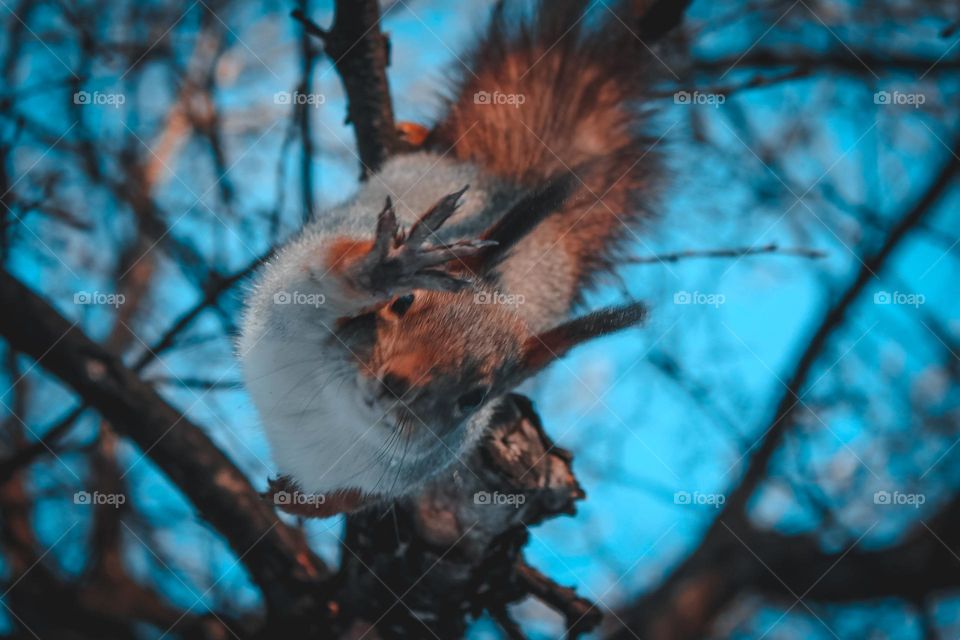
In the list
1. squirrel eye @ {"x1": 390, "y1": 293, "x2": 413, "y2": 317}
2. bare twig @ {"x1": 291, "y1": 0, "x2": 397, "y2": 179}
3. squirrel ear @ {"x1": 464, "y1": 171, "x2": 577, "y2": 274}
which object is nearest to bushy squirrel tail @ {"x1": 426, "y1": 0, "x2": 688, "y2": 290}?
bare twig @ {"x1": 291, "y1": 0, "x2": 397, "y2": 179}

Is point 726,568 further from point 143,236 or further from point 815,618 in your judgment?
point 143,236

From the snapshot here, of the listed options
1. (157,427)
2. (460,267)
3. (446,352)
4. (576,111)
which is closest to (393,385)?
(446,352)

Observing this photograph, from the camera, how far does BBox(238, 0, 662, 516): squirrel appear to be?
2412 millimetres

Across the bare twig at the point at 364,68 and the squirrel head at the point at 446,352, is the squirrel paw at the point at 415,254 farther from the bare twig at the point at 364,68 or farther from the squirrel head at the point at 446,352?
the bare twig at the point at 364,68

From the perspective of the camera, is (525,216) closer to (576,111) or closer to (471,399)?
(471,399)

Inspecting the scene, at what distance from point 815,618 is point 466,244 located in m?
3.07

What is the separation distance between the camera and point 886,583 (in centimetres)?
287

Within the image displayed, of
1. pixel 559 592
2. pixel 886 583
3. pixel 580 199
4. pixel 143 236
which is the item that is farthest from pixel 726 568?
pixel 143 236

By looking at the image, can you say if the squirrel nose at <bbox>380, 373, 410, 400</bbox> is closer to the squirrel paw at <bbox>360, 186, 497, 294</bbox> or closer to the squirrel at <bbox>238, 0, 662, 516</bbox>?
the squirrel at <bbox>238, 0, 662, 516</bbox>

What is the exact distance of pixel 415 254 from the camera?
2.01 m

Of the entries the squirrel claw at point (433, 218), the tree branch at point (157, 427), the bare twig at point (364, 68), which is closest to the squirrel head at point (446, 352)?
the squirrel claw at point (433, 218)

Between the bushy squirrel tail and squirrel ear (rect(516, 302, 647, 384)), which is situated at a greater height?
the bushy squirrel tail

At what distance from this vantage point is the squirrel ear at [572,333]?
248 centimetres

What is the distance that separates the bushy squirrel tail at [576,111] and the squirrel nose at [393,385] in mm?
1431
